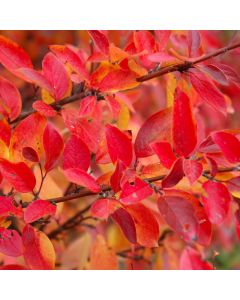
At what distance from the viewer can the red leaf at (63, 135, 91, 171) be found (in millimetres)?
713

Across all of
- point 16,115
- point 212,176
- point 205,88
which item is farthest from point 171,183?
point 16,115

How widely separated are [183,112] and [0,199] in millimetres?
276

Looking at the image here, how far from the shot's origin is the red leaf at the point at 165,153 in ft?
2.15

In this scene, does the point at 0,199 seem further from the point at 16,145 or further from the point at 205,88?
the point at 205,88

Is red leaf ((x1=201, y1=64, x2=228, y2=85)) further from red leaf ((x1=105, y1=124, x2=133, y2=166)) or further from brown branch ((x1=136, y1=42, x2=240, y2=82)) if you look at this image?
red leaf ((x1=105, y1=124, x2=133, y2=166))

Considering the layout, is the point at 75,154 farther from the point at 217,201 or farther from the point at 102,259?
the point at 102,259

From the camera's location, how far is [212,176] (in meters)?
0.67

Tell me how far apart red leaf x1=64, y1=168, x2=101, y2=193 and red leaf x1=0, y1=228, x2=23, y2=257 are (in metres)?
0.14

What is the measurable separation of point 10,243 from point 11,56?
11.5 inches

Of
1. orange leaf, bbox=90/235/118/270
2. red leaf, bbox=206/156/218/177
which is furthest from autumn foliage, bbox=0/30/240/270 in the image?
orange leaf, bbox=90/235/118/270

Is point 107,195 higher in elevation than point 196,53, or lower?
lower

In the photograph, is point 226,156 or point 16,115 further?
point 16,115

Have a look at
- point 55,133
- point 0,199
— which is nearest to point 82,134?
point 55,133

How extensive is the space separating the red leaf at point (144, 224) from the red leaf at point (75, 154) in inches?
3.7
